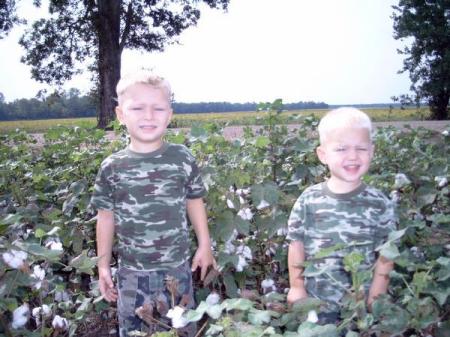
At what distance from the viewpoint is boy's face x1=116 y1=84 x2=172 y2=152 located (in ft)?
6.43

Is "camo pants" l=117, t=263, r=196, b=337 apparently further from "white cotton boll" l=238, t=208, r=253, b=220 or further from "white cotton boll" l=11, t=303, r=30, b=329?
"white cotton boll" l=11, t=303, r=30, b=329

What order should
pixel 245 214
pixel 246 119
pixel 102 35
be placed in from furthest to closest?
pixel 102 35, pixel 246 119, pixel 245 214

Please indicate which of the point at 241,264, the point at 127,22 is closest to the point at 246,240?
the point at 241,264

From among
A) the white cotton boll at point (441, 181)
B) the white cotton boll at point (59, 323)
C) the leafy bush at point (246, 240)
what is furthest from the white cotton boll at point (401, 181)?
the white cotton boll at point (59, 323)

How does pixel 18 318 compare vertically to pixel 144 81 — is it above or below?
below

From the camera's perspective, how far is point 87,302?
6.24 feet

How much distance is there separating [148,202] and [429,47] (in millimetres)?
26781

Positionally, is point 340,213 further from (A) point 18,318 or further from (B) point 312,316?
(A) point 18,318

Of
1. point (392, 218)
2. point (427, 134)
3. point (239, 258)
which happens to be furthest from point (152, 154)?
point (427, 134)

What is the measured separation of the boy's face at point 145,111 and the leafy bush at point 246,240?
39cm

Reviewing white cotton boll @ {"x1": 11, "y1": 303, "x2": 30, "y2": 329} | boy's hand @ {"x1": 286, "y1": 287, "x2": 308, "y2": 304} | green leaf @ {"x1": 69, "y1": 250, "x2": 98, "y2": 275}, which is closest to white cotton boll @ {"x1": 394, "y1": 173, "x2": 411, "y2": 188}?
boy's hand @ {"x1": 286, "y1": 287, "x2": 308, "y2": 304}

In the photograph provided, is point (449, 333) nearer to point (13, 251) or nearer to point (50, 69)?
point (13, 251)

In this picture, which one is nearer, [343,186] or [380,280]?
[380,280]

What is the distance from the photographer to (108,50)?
722 inches
